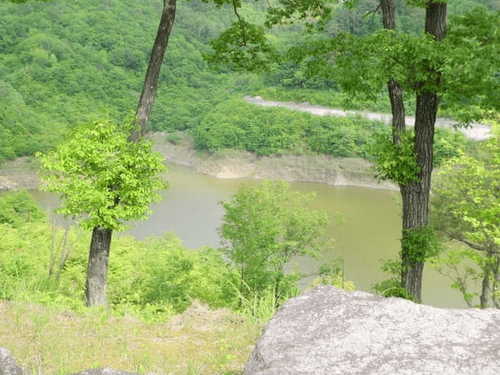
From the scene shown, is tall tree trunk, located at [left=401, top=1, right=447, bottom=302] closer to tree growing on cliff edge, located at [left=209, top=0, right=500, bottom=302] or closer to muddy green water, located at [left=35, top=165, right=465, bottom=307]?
tree growing on cliff edge, located at [left=209, top=0, right=500, bottom=302]

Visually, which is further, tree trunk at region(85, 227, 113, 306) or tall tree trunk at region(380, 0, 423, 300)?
tree trunk at region(85, 227, 113, 306)

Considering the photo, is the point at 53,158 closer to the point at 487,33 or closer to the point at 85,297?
the point at 85,297

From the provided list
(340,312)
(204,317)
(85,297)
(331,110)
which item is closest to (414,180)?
Result: (204,317)

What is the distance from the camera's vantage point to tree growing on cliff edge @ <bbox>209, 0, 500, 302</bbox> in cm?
536

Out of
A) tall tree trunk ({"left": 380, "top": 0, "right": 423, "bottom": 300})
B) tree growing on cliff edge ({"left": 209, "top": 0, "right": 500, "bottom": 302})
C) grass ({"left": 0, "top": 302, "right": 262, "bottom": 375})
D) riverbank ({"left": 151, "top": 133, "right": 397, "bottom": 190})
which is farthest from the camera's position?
riverbank ({"left": 151, "top": 133, "right": 397, "bottom": 190})

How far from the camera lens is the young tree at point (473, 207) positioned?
443 inches

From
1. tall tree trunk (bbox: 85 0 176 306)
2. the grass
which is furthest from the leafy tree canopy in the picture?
the grass

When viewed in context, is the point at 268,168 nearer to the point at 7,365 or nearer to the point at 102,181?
the point at 102,181

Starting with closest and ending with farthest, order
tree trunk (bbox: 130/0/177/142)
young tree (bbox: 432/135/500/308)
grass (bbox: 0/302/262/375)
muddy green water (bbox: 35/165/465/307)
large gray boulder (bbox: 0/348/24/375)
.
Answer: large gray boulder (bbox: 0/348/24/375)
grass (bbox: 0/302/262/375)
tree trunk (bbox: 130/0/177/142)
young tree (bbox: 432/135/500/308)
muddy green water (bbox: 35/165/465/307)

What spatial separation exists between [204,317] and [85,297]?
314 centimetres

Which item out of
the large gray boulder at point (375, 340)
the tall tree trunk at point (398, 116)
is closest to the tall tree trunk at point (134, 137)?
the tall tree trunk at point (398, 116)

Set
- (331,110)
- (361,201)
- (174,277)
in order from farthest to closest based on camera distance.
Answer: (331,110) → (361,201) → (174,277)

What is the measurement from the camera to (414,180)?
6.45 meters

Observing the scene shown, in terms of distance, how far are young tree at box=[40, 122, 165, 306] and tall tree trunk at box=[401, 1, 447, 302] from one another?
345 cm
